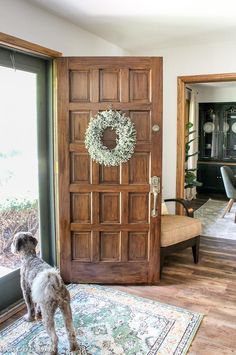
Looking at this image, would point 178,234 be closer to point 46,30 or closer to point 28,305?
point 28,305

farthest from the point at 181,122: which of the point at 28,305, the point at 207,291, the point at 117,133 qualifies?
the point at 28,305

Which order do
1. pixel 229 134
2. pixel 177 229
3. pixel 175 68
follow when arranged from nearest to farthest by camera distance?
pixel 177 229 < pixel 175 68 < pixel 229 134

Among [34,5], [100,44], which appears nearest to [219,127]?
[100,44]

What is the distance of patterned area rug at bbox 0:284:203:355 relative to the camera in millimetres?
2277

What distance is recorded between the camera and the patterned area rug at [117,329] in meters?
2.28

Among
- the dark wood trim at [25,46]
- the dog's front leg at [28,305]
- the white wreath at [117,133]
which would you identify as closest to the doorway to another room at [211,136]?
the white wreath at [117,133]

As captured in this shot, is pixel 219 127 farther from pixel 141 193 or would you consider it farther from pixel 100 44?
pixel 141 193

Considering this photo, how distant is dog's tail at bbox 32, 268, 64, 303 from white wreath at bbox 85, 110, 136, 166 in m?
1.22

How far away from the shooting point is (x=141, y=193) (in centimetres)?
313

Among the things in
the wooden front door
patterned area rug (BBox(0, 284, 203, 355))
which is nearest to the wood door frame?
the wooden front door

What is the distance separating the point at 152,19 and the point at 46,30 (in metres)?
1.02

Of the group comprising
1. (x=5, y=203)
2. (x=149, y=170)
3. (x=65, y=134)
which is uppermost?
(x=65, y=134)

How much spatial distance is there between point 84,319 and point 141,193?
1205 mm

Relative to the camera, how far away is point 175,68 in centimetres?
434
